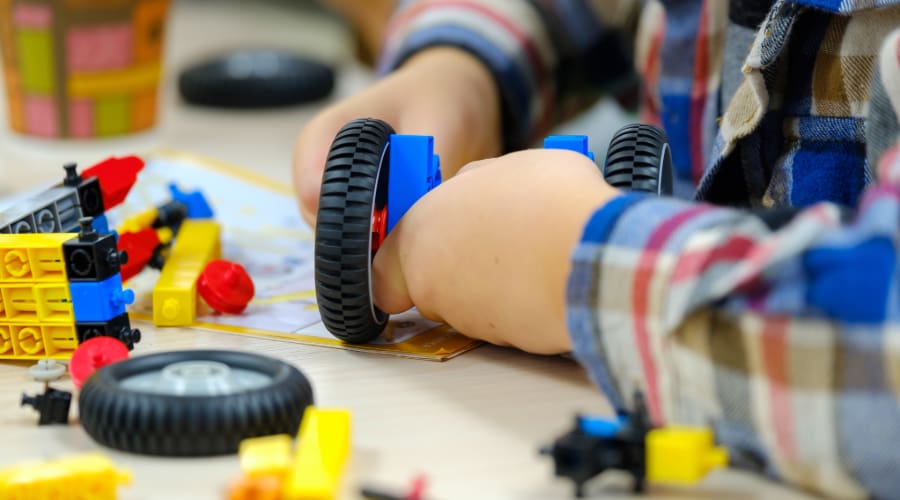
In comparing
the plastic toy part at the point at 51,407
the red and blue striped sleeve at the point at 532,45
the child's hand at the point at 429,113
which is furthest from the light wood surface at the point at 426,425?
the red and blue striped sleeve at the point at 532,45

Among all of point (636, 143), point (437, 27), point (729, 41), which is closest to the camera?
point (636, 143)

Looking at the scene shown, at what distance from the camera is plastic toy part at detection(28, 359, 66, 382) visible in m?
0.41

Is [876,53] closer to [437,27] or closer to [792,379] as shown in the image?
[792,379]

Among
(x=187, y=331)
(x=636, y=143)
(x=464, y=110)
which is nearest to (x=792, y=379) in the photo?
(x=636, y=143)

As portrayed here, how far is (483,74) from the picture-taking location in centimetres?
78

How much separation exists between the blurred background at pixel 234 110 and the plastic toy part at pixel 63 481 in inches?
10.0

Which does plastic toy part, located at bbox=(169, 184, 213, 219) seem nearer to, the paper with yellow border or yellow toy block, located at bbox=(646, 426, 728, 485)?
the paper with yellow border

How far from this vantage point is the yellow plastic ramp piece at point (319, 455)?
0.32 m

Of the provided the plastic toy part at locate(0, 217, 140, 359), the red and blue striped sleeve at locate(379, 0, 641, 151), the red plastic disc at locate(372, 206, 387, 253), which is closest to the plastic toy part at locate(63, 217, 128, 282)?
the plastic toy part at locate(0, 217, 140, 359)

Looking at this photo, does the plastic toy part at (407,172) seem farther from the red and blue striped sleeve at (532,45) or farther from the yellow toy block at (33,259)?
the red and blue striped sleeve at (532,45)

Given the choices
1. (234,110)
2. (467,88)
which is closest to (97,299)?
(467,88)

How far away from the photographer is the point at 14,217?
1.51 ft

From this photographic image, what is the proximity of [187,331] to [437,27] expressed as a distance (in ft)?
1.21

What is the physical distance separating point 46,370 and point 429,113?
0.95 ft
